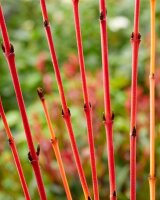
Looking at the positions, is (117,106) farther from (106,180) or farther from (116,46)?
(116,46)

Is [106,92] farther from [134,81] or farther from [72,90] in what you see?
[72,90]

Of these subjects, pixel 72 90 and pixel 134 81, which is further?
pixel 72 90

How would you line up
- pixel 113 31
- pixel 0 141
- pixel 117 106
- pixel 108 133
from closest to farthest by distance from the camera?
pixel 108 133 < pixel 0 141 < pixel 117 106 < pixel 113 31

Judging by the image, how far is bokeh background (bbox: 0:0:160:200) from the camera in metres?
1.65

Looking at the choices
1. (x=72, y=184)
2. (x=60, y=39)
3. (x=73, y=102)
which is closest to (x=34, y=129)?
(x=72, y=184)

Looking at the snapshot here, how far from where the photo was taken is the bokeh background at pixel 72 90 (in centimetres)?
165

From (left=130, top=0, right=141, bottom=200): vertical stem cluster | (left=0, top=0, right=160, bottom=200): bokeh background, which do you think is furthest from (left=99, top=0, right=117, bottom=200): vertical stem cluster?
(left=0, top=0, right=160, bottom=200): bokeh background

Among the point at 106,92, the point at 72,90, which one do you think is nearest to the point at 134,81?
the point at 106,92

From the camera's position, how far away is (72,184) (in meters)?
1.66

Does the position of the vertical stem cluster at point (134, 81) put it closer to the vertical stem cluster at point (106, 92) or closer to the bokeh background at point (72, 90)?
the vertical stem cluster at point (106, 92)

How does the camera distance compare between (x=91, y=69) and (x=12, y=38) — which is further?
(x=12, y=38)

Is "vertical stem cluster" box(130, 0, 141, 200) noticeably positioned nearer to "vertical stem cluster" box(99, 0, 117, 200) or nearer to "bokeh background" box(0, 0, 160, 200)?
"vertical stem cluster" box(99, 0, 117, 200)

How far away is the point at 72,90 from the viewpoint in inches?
76.9

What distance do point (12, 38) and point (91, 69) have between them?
0.78 metres
